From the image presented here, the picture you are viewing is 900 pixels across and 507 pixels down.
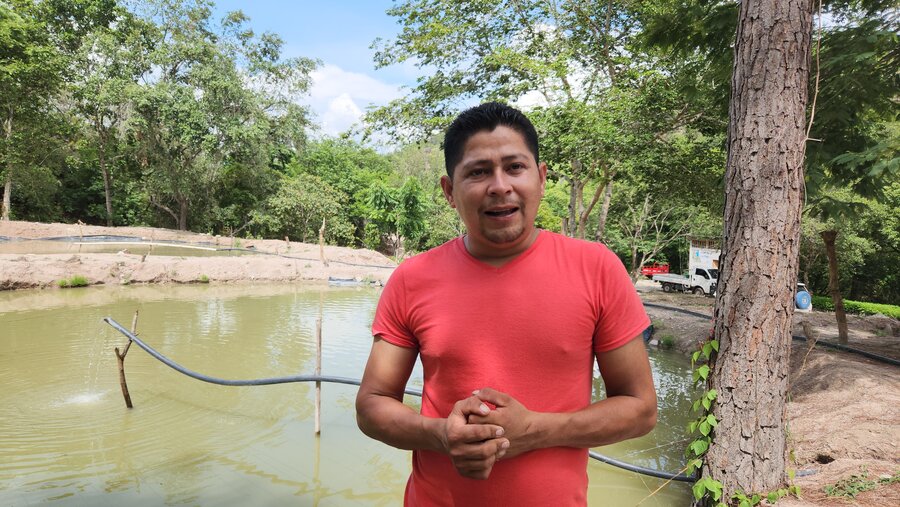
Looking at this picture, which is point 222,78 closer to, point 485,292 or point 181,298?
point 181,298

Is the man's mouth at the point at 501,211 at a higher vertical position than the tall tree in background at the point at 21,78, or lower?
lower

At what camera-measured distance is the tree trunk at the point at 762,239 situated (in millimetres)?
3307

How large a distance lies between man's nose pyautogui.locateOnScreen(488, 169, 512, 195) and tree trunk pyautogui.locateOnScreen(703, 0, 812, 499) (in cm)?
270

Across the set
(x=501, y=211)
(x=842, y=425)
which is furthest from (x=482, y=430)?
(x=842, y=425)

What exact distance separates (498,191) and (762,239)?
9.04ft

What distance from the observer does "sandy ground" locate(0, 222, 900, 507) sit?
4043mm

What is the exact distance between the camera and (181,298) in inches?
599

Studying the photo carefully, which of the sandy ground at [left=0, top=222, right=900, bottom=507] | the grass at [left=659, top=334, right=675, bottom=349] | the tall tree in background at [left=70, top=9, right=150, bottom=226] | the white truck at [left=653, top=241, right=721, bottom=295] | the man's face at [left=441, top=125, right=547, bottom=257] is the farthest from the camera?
the tall tree in background at [left=70, top=9, right=150, bottom=226]

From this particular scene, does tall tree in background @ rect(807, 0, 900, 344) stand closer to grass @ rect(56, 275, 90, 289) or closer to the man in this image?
the man

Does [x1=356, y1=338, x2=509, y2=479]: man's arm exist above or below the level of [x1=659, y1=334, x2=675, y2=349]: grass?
above

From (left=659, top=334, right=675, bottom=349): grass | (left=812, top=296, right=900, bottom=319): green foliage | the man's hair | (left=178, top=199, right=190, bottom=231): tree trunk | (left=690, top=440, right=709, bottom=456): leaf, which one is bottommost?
(left=659, top=334, right=675, bottom=349): grass

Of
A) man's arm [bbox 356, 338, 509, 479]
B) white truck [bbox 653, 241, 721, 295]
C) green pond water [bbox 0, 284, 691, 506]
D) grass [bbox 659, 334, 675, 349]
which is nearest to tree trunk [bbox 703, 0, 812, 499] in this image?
green pond water [bbox 0, 284, 691, 506]

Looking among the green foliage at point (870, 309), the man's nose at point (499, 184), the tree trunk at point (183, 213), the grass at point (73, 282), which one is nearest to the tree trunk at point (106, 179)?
the tree trunk at point (183, 213)

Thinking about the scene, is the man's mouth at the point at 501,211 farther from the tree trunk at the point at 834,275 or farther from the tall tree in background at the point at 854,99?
the tree trunk at the point at 834,275
